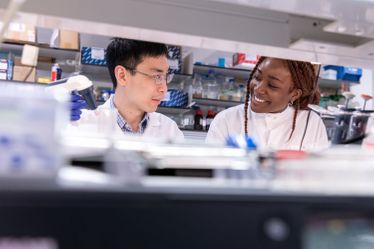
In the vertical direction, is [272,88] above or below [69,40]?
below

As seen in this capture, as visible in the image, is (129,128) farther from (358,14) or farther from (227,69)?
(227,69)

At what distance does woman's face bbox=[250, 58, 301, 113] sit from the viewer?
6.77 ft

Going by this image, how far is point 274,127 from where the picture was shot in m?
2.15

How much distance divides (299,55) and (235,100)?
4.19 m

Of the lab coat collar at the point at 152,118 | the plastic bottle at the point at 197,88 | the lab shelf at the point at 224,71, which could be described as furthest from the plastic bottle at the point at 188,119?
the lab coat collar at the point at 152,118

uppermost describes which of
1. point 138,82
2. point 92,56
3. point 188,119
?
point 92,56

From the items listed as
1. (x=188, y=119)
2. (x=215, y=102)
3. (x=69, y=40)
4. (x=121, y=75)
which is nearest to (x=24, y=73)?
(x=69, y=40)

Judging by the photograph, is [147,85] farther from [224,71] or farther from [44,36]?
[224,71]

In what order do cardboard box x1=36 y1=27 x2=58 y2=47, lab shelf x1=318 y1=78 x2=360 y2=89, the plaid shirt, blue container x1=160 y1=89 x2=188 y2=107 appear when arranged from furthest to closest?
lab shelf x1=318 y1=78 x2=360 y2=89 → blue container x1=160 y1=89 x2=188 y2=107 → cardboard box x1=36 y1=27 x2=58 y2=47 → the plaid shirt

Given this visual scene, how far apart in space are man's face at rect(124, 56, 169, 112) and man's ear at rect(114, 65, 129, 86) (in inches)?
1.2

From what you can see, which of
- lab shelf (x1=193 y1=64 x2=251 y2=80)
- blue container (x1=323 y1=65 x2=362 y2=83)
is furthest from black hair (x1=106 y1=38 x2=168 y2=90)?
blue container (x1=323 y1=65 x2=362 y2=83)

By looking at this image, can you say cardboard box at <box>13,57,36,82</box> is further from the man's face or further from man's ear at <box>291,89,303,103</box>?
man's ear at <box>291,89,303,103</box>

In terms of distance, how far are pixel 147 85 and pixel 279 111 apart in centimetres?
69

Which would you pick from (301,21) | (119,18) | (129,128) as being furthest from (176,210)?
(129,128)
